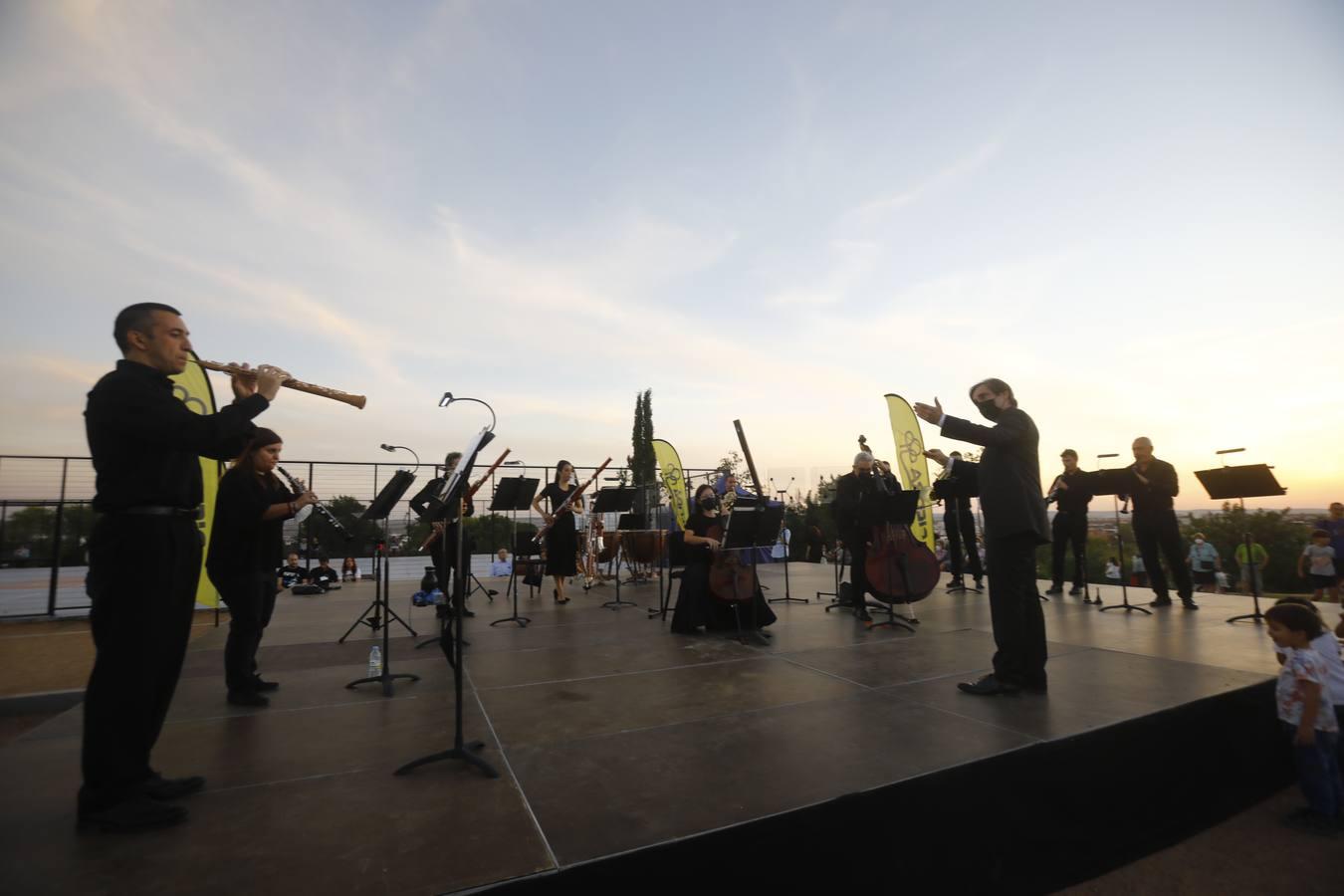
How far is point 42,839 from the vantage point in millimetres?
1917

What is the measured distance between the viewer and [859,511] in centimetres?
627

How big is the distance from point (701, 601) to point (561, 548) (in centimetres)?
282

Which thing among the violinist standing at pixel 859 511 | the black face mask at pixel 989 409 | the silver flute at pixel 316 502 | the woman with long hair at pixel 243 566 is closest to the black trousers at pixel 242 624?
the woman with long hair at pixel 243 566

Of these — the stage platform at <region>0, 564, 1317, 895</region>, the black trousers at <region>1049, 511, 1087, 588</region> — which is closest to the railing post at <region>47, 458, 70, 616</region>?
the stage platform at <region>0, 564, 1317, 895</region>

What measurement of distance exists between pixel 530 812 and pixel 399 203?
10.3 metres

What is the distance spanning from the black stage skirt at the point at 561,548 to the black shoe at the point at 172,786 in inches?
213

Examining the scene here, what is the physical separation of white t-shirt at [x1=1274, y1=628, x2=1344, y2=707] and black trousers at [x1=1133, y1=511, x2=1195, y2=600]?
14.1 feet

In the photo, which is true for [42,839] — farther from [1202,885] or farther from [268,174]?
[268,174]

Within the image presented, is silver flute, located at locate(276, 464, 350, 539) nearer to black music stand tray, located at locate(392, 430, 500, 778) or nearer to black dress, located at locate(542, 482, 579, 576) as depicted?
black music stand tray, located at locate(392, 430, 500, 778)

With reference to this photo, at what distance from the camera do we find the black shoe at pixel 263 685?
3.75 m

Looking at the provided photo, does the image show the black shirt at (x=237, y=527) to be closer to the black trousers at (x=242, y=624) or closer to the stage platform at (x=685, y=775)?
the black trousers at (x=242, y=624)

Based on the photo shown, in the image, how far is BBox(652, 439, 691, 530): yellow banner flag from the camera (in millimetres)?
11102

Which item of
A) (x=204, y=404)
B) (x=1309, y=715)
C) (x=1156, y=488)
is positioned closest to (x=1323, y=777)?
(x=1309, y=715)

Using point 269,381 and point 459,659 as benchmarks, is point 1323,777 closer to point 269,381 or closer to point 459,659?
point 459,659
